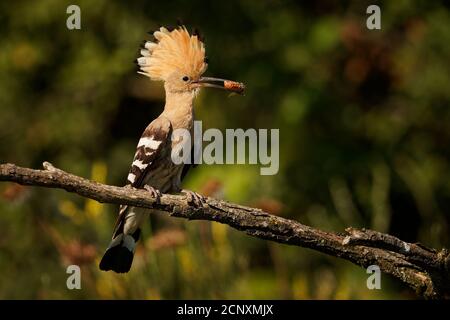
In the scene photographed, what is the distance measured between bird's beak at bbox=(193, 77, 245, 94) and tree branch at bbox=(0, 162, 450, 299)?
2.52 ft

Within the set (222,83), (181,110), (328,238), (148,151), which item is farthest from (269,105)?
(328,238)

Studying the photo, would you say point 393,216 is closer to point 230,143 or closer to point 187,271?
point 230,143

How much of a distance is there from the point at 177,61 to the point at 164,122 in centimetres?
27

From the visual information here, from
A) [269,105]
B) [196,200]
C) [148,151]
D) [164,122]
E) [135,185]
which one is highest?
[269,105]

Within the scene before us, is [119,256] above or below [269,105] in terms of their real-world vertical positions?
below

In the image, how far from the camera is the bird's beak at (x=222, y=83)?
366 cm

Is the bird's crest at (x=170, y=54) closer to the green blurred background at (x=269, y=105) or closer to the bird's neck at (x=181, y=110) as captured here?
the bird's neck at (x=181, y=110)

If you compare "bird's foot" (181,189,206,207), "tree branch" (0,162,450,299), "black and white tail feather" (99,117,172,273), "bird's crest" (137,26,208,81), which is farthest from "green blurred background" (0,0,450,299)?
"bird's foot" (181,189,206,207)

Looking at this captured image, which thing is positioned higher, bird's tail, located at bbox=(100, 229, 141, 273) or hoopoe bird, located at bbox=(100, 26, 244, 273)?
hoopoe bird, located at bbox=(100, 26, 244, 273)

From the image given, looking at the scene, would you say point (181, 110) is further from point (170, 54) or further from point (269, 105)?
point (269, 105)

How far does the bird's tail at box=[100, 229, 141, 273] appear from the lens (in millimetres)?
3738

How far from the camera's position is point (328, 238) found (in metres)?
3.01

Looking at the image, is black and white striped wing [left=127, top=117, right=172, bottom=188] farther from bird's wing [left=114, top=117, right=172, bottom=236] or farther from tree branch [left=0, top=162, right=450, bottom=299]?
tree branch [left=0, top=162, right=450, bottom=299]
